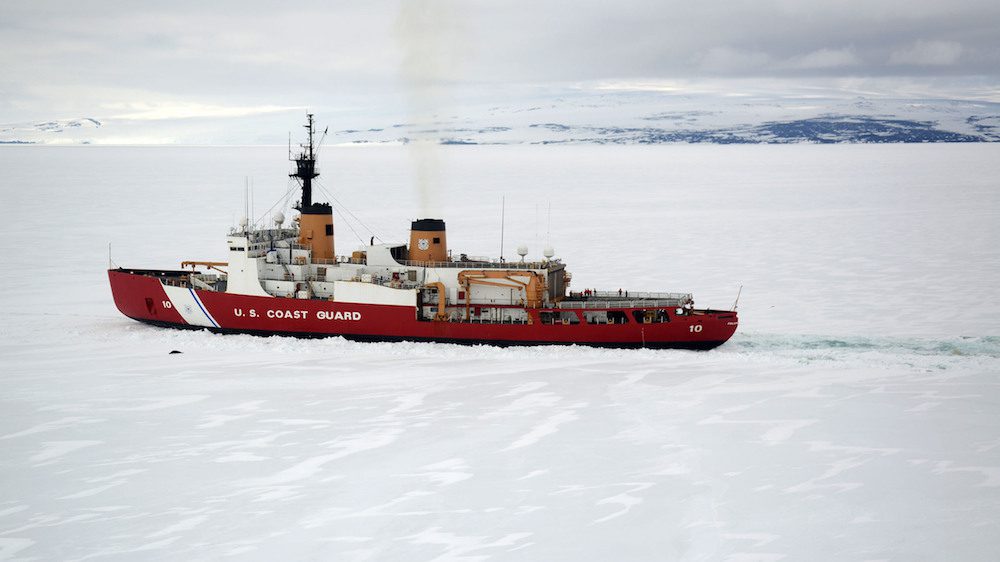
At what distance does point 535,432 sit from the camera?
71.6 feet

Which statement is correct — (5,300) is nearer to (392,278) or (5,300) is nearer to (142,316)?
(142,316)

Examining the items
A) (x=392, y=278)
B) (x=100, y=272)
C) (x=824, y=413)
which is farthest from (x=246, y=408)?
(x=100, y=272)

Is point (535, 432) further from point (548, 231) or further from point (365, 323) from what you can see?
point (548, 231)

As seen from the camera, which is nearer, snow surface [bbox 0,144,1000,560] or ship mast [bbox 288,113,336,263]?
snow surface [bbox 0,144,1000,560]

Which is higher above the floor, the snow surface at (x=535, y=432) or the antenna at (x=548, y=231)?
the antenna at (x=548, y=231)

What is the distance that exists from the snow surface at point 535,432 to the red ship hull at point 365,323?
0.69 metres

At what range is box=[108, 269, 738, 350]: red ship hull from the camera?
30172 millimetres

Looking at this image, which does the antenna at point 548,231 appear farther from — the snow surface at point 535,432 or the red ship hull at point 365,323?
the red ship hull at point 365,323

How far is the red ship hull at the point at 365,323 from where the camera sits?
30.2 meters

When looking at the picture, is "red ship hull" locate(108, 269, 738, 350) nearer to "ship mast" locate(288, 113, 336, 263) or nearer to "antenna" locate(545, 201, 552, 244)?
"ship mast" locate(288, 113, 336, 263)

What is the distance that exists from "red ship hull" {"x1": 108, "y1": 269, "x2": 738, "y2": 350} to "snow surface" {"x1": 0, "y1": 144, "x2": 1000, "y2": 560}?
69 centimetres

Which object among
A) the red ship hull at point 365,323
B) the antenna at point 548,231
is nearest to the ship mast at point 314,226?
the red ship hull at point 365,323

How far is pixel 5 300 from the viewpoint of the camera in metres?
36.2

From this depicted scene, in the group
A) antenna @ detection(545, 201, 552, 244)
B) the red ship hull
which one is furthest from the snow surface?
antenna @ detection(545, 201, 552, 244)
